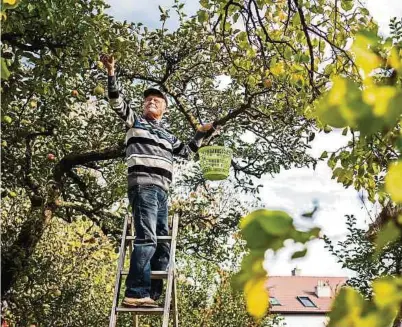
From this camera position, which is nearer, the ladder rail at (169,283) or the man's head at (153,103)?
the ladder rail at (169,283)

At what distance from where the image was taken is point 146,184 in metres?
4.39

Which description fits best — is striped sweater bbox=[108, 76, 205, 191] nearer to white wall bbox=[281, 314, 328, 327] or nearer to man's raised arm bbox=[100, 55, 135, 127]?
man's raised arm bbox=[100, 55, 135, 127]

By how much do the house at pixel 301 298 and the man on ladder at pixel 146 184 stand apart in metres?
27.7

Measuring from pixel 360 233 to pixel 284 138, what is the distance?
5.17 feet

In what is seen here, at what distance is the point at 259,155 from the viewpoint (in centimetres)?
910

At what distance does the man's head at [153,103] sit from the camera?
4.61 meters

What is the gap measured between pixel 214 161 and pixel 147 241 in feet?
4.30

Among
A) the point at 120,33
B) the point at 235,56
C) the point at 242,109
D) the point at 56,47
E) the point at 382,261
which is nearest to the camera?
the point at 235,56

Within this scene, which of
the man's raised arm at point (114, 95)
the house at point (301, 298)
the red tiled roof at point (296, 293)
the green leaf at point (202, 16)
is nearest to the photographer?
the man's raised arm at point (114, 95)

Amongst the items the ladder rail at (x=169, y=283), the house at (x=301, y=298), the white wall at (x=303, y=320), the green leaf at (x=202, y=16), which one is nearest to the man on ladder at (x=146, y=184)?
the ladder rail at (x=169, y=283)

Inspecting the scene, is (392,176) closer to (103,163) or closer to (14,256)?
(14,256)

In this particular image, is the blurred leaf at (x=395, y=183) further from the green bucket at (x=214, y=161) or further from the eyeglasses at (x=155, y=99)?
the green bucket at (x=214, y=161)

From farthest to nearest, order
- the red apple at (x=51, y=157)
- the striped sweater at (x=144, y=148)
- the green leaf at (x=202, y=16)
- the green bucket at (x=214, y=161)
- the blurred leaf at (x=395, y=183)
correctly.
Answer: the red apple at (x=51, y=157)
the green bucket at (x=214, y=161)
the green leaf at (x=202, y=16)
the striped sweater at (x=144, y=148)
the blurred leaf at (x=395, y=183)

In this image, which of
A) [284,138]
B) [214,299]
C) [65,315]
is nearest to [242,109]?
[284,138]
